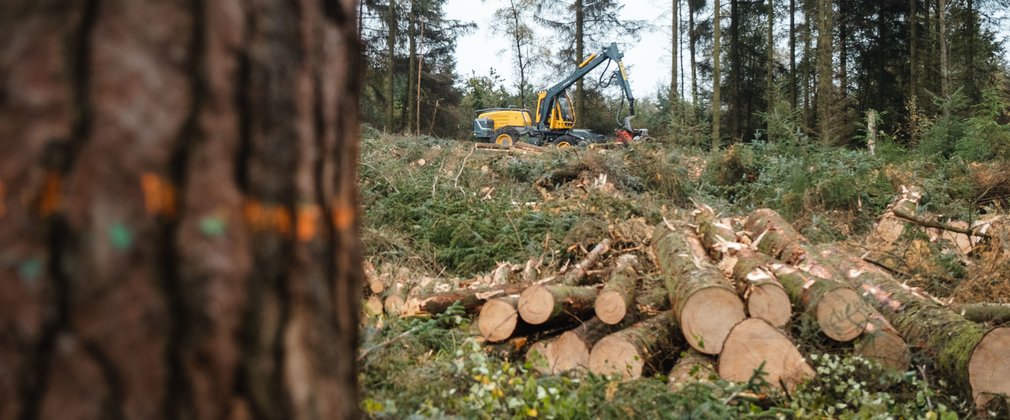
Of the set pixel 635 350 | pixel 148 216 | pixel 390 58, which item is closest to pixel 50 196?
pixel 148 216

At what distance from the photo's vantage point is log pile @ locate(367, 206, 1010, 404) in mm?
3670

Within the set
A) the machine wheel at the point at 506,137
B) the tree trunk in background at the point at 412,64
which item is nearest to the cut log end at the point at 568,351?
the machine wheel at the point at 506,137

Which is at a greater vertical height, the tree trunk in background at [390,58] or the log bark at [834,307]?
the tree trunk in background at [390,58]

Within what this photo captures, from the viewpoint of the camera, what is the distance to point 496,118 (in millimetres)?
21531

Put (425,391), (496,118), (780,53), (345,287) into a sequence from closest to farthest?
(345,287)
(425,391)
(496,118)
(780,53)

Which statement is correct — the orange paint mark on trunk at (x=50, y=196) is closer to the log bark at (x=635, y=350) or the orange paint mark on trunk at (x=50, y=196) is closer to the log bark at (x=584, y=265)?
the log bark at (x=635, y=350)

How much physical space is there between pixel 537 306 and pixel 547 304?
7 centimetres

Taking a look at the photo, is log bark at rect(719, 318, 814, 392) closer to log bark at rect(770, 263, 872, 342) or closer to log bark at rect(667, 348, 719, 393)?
log bark at rect(667, 348, 719, 393)

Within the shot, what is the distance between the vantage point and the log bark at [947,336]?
339 centimetres

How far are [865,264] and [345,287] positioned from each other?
16.5 feet

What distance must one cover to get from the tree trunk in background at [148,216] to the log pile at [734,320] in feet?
8.83

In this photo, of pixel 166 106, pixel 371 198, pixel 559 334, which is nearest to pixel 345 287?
pixel 166 106

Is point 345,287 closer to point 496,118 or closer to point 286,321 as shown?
point 286,321

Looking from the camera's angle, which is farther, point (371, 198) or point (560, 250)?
point (371, 198)
